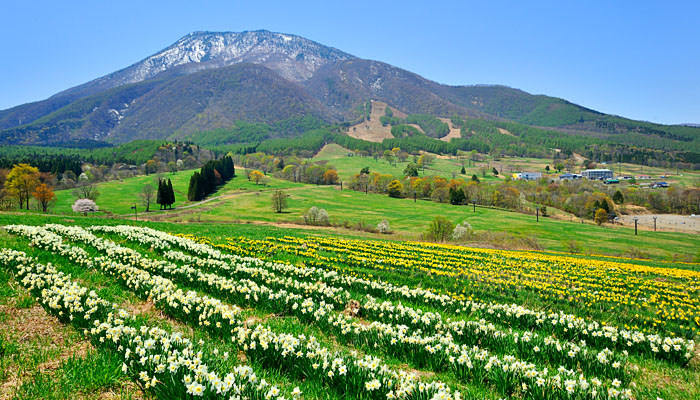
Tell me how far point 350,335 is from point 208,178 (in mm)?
141065

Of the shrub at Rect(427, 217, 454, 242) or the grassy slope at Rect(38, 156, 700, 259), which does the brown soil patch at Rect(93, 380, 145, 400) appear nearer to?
the grassy slope at Rect(38, 156, 700, 259)

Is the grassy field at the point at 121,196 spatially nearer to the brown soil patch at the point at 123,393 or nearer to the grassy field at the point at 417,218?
the grassy field at the point at 417,218

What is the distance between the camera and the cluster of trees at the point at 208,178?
122125 mm

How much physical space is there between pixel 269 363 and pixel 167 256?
1098 centimetres

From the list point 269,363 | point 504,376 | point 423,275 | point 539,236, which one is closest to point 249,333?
point 269,363

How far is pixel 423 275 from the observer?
1836 cm

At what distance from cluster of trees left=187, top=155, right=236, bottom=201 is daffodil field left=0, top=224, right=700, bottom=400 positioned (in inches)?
4446

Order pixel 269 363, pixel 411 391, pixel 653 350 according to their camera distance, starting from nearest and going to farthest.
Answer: pixel 411 391 < pixel 269 363 < pixel 653 350

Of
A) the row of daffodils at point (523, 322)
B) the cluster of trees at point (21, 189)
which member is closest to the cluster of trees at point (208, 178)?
the cluster of trees at point (21, 189)

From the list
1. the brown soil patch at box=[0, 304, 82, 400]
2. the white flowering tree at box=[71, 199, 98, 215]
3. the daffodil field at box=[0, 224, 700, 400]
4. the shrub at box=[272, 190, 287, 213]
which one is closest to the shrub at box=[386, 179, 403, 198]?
the shrub at box=[272, 190, 287, 213]

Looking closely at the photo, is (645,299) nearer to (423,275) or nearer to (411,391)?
(423,275)

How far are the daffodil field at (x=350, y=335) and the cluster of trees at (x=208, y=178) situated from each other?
11294 centimetres

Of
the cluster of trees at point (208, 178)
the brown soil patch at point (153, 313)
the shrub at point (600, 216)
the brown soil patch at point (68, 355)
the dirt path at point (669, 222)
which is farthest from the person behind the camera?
the cluster of trees at point (208, 178)

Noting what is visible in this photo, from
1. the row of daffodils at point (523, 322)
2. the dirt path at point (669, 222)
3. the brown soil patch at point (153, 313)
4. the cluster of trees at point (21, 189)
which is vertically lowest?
the dirt path at point (669, 222)
